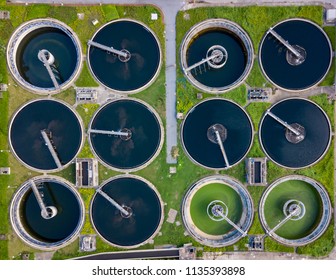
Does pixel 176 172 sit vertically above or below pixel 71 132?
below

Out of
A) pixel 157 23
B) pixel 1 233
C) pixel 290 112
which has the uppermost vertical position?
pixel 157 23

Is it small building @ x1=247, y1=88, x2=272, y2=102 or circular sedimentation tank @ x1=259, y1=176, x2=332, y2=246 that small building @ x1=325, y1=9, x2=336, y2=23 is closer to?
small building @ x1=247, y1=88, x2=272, y2=102

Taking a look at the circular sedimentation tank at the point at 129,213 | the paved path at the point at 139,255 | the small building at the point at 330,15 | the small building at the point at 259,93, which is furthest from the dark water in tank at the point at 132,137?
the small building at the point at 330,15

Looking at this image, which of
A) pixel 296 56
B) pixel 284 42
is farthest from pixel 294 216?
pixel 284 42

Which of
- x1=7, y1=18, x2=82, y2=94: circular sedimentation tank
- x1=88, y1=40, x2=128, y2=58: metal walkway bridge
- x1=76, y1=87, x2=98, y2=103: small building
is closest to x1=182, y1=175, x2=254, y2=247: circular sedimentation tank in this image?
x1=76, y1=87, x2=98, y2=103: small building

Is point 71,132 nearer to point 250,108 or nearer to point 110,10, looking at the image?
point 110,10

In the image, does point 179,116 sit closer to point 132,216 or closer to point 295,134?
point 132,216
